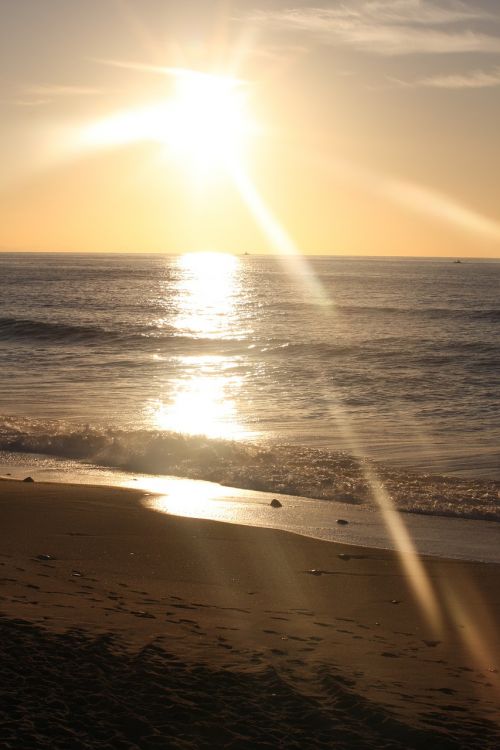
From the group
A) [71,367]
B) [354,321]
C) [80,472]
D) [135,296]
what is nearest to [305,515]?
[80,472]

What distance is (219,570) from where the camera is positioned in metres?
7.07

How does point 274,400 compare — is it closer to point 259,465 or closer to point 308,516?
point 259,465

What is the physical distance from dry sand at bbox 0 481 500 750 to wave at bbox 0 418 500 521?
248 cm

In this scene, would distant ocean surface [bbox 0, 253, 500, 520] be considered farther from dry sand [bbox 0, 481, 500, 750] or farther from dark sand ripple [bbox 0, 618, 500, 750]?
dark sand ripple [bbox 0, 618, 500, 750]

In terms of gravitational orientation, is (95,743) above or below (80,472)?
above

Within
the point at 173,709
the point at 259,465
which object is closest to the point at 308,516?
the point at 259,465

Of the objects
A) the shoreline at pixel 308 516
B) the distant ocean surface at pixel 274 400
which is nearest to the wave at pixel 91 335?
the distant ocean surface at pixel 274 400

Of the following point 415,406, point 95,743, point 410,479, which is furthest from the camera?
point 415,406

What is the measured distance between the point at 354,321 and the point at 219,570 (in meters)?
37.0

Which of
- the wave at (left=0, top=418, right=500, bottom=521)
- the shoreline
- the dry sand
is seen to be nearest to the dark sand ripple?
the dry sand

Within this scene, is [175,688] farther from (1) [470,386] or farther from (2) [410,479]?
(1) [470,386]

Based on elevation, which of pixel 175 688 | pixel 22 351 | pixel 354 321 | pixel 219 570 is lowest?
pixel 354 321

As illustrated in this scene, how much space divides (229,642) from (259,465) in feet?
23.0

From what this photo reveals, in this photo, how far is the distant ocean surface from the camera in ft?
39.0
